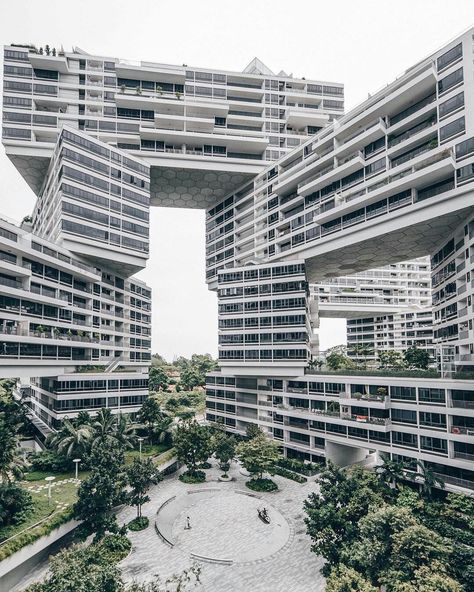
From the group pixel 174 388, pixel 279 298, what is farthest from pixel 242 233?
pixel 174 388

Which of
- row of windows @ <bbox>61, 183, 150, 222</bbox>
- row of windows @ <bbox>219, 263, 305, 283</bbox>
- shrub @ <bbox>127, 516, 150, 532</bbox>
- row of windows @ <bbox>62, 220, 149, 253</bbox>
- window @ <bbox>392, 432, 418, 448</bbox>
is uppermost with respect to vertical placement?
row of windows @ <bbox>61, 183, 150, 222</bbox>

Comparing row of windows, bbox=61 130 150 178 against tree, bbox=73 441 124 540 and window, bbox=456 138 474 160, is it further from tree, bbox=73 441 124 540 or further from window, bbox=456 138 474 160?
window, bbox=456 138 474 160

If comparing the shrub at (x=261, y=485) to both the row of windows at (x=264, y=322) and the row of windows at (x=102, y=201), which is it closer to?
the row of windows at (x=264, y=322)

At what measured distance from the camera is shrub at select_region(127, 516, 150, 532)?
32078 mm

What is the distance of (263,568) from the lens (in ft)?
87.5

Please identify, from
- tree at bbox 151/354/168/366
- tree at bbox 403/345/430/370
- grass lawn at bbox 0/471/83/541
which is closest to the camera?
grass lawn at bbox 0/471/83/541

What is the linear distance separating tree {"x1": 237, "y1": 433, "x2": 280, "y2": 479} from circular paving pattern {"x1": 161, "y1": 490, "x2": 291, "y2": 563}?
3.12 metres

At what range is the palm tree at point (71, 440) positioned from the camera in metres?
38.2

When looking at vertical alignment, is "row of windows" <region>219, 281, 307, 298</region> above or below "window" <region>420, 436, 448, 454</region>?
above

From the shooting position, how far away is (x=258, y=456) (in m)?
41.4

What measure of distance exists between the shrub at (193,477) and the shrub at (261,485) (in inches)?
223

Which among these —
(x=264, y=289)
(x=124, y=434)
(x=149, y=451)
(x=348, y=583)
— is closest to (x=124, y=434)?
(x=124, y=434)

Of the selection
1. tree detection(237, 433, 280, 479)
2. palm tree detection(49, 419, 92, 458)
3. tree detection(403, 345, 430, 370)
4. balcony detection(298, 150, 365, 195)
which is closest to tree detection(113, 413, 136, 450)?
palm tree detection(49, 419, 92, 458)

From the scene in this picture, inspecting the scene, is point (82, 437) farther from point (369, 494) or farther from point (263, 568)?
point (369, 494)
